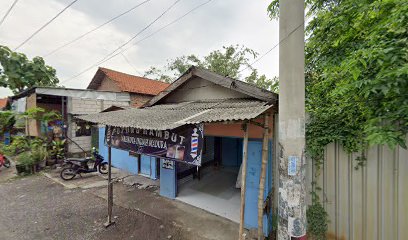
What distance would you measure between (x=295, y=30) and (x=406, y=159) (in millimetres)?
2613

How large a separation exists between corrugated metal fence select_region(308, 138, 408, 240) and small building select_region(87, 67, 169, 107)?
10959 millimetres

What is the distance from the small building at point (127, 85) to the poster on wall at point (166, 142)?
7.40 m

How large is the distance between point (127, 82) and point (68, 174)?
8.39m

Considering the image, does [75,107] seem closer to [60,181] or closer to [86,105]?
[86,105]

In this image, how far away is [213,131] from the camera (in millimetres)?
5438

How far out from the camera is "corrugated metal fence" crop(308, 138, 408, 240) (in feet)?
9.79

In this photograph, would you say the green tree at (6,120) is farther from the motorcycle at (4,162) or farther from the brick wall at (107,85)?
the brick wall at (107,85)

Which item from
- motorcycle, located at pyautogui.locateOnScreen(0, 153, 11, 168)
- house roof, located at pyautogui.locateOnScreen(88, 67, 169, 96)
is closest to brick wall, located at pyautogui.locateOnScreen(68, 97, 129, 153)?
house roof, located at pyautogui.locateOnScreen(88, 67, 169, 96)

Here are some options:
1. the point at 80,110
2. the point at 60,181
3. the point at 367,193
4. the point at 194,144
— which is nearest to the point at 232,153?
the point at 194,144

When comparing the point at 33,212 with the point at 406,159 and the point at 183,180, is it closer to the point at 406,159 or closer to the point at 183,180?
the point at 183,180

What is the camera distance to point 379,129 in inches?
105

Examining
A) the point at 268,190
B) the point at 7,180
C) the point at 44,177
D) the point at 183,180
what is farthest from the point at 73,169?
the point at 268,190

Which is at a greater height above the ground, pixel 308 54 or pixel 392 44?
pixel 308 54

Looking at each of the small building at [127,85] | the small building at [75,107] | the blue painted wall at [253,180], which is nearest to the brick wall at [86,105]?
the small building at [75,107]
